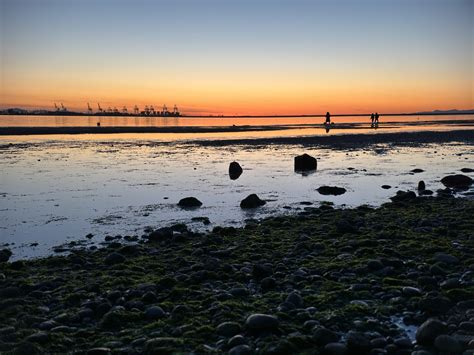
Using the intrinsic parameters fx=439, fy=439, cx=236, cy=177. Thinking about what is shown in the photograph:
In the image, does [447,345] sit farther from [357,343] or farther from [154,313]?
[154,313]

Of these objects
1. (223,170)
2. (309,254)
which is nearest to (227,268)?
(309,254)

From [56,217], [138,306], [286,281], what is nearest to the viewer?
[138,306]

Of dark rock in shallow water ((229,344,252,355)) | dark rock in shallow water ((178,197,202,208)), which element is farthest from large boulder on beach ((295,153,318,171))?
dark rock in shallow water ((229,344,252,355))

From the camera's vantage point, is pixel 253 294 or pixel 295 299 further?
pixel 253 294

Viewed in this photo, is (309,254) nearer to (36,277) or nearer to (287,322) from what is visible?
(287,322)

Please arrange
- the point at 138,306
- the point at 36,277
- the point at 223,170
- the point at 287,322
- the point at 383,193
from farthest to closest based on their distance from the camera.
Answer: the point at 223,170 < the point at 383,193 < the point at 36,277 < the point at 138,306 < the point at 287,322

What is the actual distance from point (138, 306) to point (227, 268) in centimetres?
207

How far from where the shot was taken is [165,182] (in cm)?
1981

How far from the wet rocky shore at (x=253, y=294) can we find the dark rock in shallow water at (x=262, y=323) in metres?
0.01

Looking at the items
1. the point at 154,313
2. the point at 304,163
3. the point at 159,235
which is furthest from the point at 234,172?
the point at 154,313

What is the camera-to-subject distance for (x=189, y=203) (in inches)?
591

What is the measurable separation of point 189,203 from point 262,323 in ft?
30.9

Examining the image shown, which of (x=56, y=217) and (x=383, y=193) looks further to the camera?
(x=383, y=193)

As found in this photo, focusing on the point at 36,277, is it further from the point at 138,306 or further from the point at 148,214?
the point at 148,214
